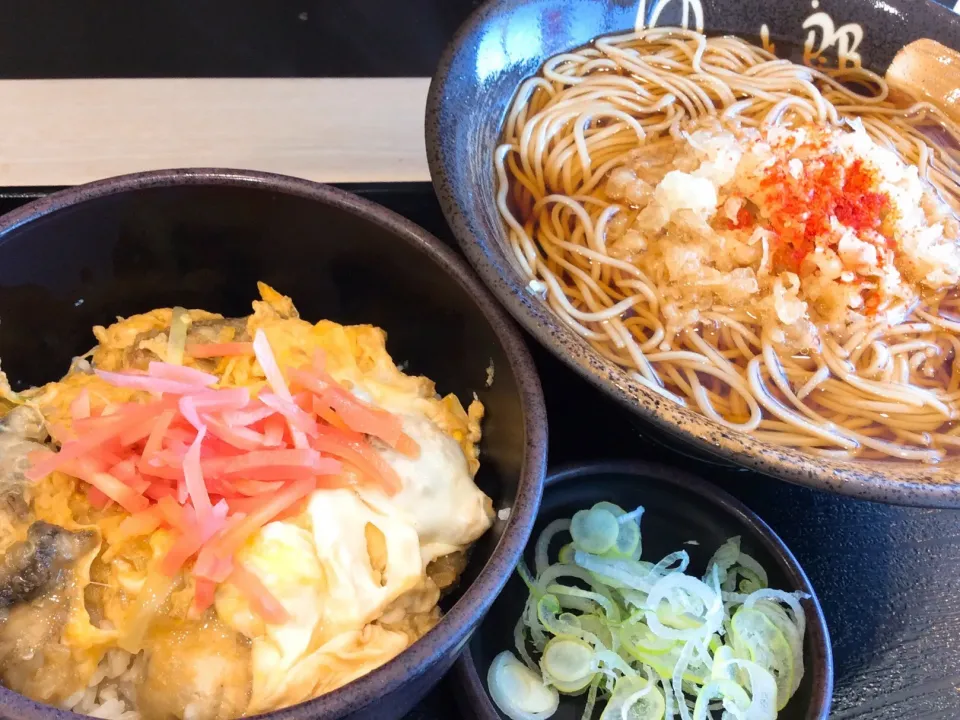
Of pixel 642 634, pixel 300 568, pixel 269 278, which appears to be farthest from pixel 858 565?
pixel 269 278

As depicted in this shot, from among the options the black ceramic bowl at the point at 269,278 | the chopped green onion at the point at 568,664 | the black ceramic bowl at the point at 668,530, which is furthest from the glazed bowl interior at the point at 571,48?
the chopped green onion at the point at 568,664

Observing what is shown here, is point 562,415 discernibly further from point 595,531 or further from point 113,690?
point 113,690

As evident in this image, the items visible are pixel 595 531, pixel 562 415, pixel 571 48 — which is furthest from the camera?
pixel 571 48

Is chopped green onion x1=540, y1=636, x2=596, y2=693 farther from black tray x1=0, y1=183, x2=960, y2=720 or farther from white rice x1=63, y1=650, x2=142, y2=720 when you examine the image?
white rice x1=63, y1=650, x2=142, y2=720

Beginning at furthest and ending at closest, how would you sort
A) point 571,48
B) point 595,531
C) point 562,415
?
point 571,48 → point 562,415 → point 595,531

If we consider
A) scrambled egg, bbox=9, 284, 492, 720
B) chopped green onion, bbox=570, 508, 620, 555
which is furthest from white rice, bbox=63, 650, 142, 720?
chopped green onion, bbox=570, 508, 620, 555

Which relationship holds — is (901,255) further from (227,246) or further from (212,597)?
(212,597)

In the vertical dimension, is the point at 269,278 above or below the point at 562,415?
above
